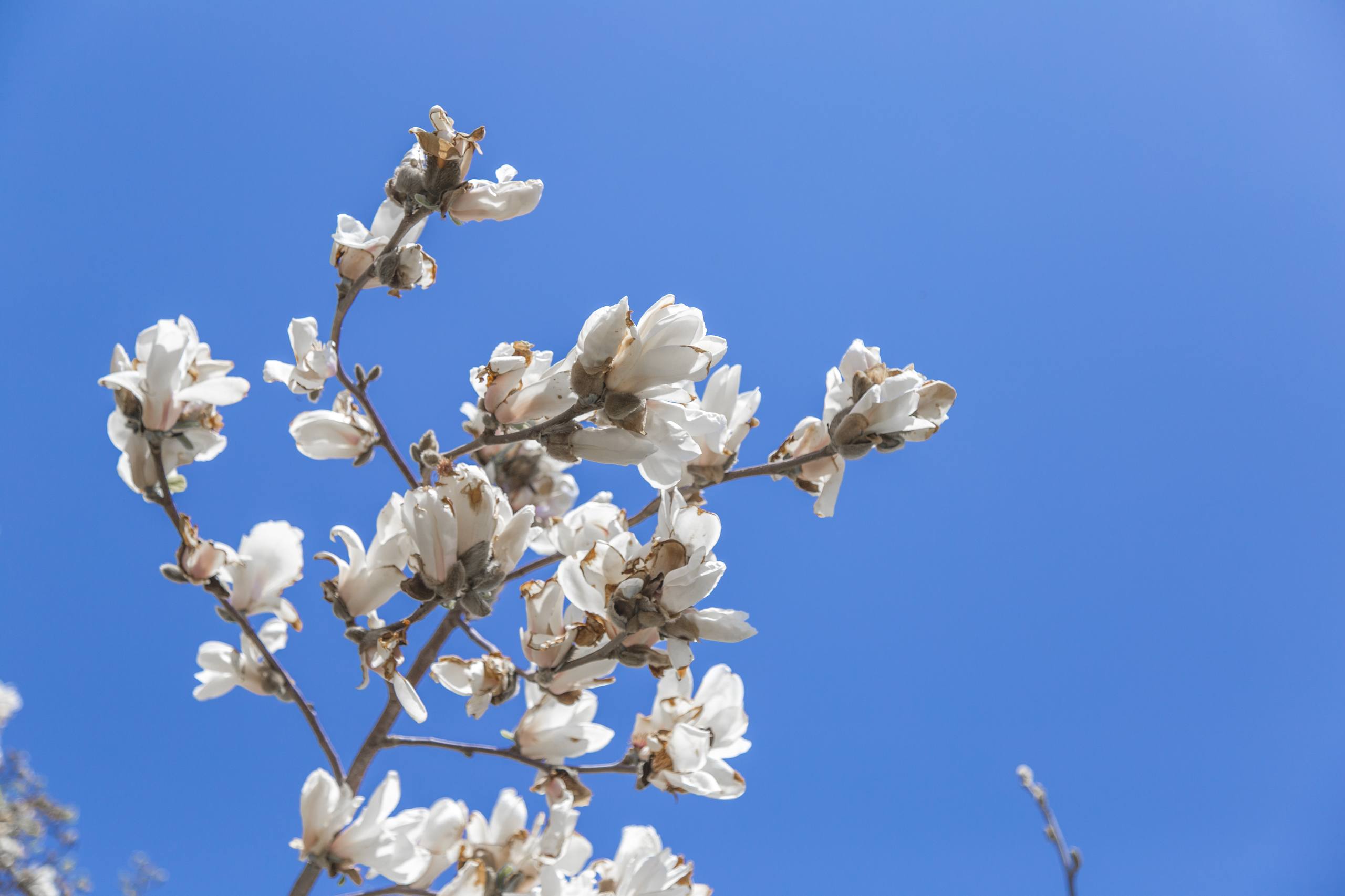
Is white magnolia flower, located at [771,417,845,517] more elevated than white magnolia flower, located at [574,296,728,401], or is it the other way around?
white magnolia flower, located at [771,417,845,517]

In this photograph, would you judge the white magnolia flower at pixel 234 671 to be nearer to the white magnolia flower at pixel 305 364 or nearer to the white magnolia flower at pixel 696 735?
the white magnolia flower at pixel 305 364

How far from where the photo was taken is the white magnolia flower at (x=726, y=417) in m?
1.19

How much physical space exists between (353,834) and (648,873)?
0.45 metres

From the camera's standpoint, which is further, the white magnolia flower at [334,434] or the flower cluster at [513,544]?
the white magnolia flower at [334,434]

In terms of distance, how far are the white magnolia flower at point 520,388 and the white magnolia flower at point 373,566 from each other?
0.19m

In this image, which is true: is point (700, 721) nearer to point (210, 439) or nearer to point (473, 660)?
point (473, 660)

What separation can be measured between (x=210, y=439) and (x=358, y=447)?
0.80ft

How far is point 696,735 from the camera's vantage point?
1.14 m

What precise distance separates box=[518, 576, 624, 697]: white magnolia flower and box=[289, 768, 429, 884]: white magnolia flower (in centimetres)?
31

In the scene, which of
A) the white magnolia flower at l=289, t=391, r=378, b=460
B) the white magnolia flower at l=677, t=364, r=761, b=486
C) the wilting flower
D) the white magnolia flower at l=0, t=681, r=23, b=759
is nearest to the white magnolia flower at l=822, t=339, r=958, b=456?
the white magnolia flower at l=677, t=364, r=761, b=486

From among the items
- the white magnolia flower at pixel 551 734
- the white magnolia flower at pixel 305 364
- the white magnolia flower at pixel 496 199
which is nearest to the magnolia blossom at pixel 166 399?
the white magnolia flower at pixel 305 364

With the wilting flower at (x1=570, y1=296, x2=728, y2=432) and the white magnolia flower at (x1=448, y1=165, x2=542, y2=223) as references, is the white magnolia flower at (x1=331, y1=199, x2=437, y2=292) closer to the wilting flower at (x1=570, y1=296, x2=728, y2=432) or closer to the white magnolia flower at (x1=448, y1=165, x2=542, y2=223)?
the white magnolia flower at (x1=448, y1=165, x2=542, y2=223)

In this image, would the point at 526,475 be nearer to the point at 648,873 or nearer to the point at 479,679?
the point at 479,679

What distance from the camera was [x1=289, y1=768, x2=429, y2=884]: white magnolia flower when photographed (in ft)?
3.47
